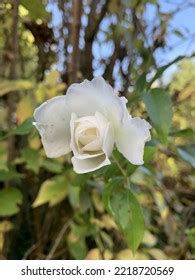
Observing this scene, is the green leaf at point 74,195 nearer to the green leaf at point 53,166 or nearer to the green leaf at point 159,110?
the green leaf at point 53,166

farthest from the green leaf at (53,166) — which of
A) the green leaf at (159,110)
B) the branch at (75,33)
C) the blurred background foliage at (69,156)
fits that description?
the green leaf at (159,110)

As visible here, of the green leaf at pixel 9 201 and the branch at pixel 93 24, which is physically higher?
the branch at pixel 93 24

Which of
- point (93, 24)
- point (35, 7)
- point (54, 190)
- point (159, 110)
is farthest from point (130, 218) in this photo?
point (93, 24)

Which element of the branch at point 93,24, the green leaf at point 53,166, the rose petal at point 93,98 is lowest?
the green leaf at point 53,166

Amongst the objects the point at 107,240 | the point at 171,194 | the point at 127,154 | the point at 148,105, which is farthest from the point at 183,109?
the point at 127,154

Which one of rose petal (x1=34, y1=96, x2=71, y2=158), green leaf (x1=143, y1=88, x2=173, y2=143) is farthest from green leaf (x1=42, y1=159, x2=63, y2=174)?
rose petal (x1=34, y1=96, x2=71, y2=158)

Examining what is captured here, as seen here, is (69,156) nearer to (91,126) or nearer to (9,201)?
(9,201)

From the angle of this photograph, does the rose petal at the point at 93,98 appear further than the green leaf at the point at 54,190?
No
